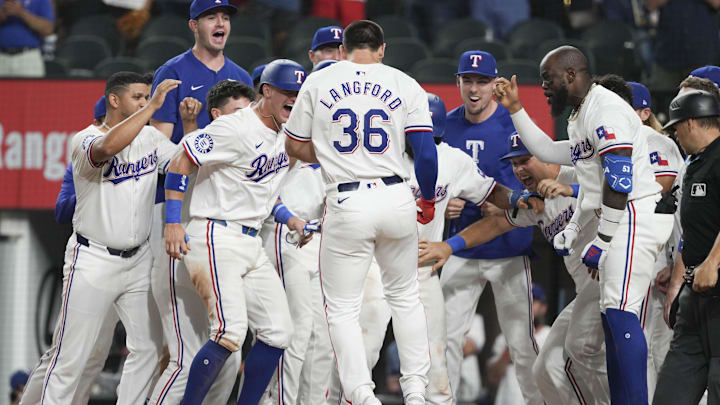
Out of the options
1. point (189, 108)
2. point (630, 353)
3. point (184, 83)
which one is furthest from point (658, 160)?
point (184, 83)

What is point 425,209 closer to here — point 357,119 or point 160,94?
point 357,119

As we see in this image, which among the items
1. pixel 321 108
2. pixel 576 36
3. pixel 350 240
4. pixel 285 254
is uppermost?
pixel 576 36

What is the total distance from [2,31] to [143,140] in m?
4.17

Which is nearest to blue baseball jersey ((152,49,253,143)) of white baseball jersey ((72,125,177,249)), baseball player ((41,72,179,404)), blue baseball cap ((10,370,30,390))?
baseball player ((41,72,179,404))

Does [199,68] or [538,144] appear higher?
[199,68]

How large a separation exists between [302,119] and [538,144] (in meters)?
1.43

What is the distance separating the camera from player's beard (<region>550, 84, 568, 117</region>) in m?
5.15

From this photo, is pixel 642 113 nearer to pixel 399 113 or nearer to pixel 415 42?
pixel 399 113

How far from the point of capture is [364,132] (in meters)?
4.66

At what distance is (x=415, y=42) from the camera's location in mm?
9578

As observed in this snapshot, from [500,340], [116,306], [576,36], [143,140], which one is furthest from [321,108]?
[576,36]

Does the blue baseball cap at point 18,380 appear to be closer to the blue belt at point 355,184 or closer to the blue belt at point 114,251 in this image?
the blue belt at point 114,251

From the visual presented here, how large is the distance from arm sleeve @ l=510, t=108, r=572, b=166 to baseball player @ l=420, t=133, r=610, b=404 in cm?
17

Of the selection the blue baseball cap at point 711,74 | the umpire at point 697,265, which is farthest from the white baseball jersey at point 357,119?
the blue baseball cap at point 711,74
